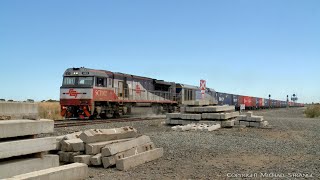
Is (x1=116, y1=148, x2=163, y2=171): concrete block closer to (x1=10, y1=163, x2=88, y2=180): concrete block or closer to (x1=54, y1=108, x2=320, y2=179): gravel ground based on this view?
(x1=54, y1=108, x2=320, y2=179): gravel ground

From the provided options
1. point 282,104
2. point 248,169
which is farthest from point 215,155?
point 282,104

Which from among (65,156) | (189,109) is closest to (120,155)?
(65,156)

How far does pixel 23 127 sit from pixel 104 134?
2290 millimetres

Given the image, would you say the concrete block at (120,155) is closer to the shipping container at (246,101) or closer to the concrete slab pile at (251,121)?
the concrete slab pile at (251,121)

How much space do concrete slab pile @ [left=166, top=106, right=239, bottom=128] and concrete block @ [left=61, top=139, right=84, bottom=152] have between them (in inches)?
381

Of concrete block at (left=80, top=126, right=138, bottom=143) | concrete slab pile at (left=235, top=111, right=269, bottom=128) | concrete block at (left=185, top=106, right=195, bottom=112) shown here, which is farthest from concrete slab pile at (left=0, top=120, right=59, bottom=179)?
concrete slab pile at (left=235, top=111, right=269, bottom=128)

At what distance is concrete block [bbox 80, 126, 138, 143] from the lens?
23.4ft

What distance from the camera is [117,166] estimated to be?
6.68m

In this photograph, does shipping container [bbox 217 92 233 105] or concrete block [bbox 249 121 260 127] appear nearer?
concrete block [bbox 249 121 260 127]

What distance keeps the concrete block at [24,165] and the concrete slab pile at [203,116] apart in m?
10.8

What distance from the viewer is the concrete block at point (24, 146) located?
5.08 m

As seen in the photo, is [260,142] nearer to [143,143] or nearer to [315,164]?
[315,164]

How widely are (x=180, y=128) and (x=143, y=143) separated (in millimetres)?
6441

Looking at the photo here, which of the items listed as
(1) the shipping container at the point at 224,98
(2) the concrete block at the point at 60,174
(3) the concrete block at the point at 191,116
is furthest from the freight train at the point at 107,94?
(1) the shipping container at the point at 224,98
